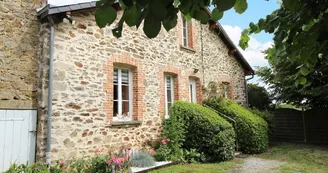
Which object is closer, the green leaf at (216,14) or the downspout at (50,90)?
the green leaf at (216,14)

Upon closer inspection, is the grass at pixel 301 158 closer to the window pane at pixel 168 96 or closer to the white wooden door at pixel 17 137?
the window pane at pixel 168 96

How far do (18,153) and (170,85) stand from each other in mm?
5411

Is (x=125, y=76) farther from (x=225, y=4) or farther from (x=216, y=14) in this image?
(x=225, y=4)

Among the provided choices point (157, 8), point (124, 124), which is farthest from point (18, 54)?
point (157, 8)

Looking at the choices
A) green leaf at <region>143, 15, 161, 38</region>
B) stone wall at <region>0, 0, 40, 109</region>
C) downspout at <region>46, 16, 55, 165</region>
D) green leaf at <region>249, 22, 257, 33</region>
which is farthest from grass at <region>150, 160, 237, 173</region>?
green leaf at <region>143, 15, 161, 38</region>

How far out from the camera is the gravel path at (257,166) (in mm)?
6449

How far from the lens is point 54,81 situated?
18.4 feet

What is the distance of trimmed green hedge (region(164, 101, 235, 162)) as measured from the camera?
7570 millimetres

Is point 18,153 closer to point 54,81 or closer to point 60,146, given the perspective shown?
point 60,146

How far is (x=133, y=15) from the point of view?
1.17m

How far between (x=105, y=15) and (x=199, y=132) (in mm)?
7214

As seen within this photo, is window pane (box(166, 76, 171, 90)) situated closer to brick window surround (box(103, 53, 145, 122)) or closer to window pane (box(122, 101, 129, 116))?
brick window surround (box(103, 53, 145, 122))

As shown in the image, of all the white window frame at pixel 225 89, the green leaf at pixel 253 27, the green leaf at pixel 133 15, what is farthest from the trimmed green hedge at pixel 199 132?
the green leaf at pixel 133 15

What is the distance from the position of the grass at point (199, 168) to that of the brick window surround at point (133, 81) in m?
1.82
